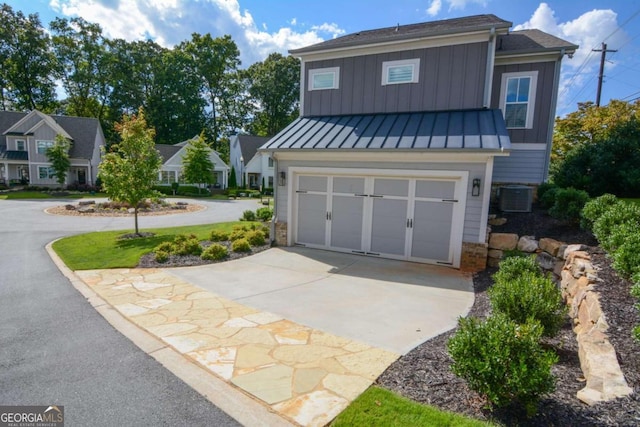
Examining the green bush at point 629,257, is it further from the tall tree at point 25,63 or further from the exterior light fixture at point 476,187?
the tall tree at point 25,63

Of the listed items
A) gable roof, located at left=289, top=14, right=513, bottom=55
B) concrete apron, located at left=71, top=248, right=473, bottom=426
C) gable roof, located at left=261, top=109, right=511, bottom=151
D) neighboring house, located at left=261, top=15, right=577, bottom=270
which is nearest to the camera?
concrete apron, located at left=71, top=248, right=473, bottom=426

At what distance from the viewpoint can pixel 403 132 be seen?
28.0 feet

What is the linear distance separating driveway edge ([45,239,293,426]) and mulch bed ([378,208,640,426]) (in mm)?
1182

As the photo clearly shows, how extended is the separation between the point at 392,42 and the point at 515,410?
953 cm

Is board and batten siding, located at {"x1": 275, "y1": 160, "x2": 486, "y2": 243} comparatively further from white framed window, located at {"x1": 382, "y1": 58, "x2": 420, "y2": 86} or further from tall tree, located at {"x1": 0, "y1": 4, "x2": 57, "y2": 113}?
tall tree, located at {"x1": 0, "y1": 4, "x2": 57, "y2": 113}

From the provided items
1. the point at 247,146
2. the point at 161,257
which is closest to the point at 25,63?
the point at 247,146

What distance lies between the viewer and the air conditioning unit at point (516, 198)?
8.80m

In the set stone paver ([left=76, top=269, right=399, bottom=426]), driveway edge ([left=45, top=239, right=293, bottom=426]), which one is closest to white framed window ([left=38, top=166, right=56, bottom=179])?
stone paver ([left=76, top=269, right=399, bottom=426])

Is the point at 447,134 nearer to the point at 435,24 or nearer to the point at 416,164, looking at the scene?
the point at 416,164

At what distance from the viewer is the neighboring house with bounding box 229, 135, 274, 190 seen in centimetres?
3841

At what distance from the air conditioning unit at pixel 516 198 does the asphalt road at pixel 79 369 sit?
8719 millimetres

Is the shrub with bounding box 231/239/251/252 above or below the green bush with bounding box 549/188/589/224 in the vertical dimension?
below

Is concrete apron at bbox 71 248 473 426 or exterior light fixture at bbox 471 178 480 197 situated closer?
concrete apron at bbox 71 248 473 426

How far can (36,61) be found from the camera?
39.5 meters
